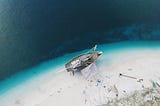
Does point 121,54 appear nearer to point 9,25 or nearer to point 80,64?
point 80,64

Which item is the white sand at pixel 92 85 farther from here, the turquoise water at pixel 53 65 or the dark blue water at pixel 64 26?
the dark blue water at pixel 64 26

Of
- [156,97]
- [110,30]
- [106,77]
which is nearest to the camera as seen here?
[156,97]

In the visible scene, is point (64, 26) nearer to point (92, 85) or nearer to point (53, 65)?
point (53, 65)

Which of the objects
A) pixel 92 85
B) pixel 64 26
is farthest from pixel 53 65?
pixel 64 26

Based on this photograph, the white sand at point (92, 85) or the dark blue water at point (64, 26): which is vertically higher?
the dark blue water at point (64, 26)

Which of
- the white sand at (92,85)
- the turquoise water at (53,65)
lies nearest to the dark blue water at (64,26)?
the turquoise water at (53,65)

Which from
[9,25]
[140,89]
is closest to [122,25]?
[140,89]
